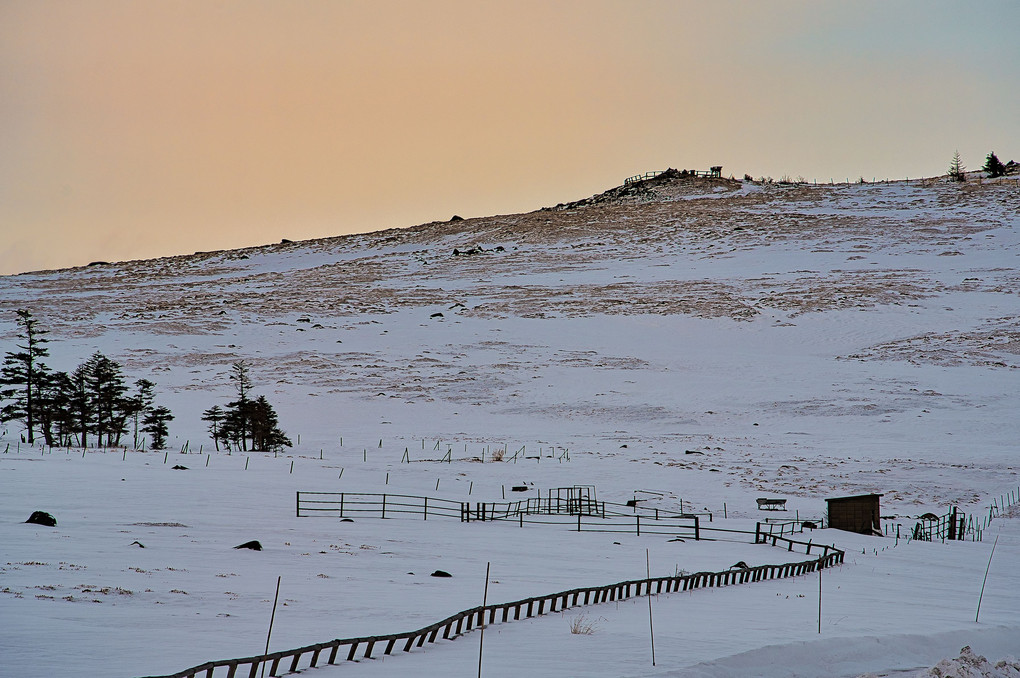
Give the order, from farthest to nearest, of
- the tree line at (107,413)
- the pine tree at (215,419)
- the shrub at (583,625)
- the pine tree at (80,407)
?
the pine tree at (80,407) → the pine tree at (215,419) → the tree line at (107,413) → the shrub at (583,625)

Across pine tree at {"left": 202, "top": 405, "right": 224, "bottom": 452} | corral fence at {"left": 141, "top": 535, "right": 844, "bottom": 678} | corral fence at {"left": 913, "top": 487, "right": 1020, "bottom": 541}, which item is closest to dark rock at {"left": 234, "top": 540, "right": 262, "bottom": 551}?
corral fence at {"left": 141, "top": 535, "right": 844, "bottom": 678}

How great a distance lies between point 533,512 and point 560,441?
1495cm

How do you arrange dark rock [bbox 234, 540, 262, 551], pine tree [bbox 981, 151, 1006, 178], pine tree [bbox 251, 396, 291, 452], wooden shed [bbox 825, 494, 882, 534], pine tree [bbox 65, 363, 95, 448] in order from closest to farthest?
dark rock [bbox 234, 540, 262, 551]
wooden shed [bbox 825, 494, 882, 534]
pine tree [bbox 251, 396, 291, 452]
pine tree [bbox 65, 363, 95, 448]
pine tree [bbox 981, 151, 1006, 178]

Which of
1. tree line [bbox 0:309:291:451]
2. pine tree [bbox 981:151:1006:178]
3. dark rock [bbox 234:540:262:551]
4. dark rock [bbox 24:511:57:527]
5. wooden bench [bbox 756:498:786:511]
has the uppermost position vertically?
pine tree [bbox 981:151:1006:178]

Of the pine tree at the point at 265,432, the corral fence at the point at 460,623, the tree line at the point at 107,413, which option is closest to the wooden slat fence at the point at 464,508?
the corral fence at the point at 460,623

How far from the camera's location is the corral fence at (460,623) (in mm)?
10414

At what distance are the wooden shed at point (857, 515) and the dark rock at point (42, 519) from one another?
22386 millimetres

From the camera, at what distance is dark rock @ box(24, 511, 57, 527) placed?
70.7ft

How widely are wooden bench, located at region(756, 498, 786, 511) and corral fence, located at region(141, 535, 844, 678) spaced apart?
10808 millimetres

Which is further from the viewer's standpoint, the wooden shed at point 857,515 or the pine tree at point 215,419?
the pine tree at point 215,419

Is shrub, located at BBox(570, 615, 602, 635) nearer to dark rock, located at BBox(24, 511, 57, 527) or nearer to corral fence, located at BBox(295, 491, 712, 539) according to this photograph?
corral fence, located at BBox(295, 491, 712, 539)

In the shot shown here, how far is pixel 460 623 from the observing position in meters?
13.1

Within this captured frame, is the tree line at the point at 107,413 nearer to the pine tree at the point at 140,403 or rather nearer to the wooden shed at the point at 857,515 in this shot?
the pine tree at the point at 140,403

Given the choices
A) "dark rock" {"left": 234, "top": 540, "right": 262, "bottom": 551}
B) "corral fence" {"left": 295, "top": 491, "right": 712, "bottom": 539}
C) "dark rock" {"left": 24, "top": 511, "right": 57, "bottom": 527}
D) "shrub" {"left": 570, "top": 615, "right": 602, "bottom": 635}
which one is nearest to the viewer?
"shrub" {"left": 570, "top": 615, "right": 602, "bottom": 635}
